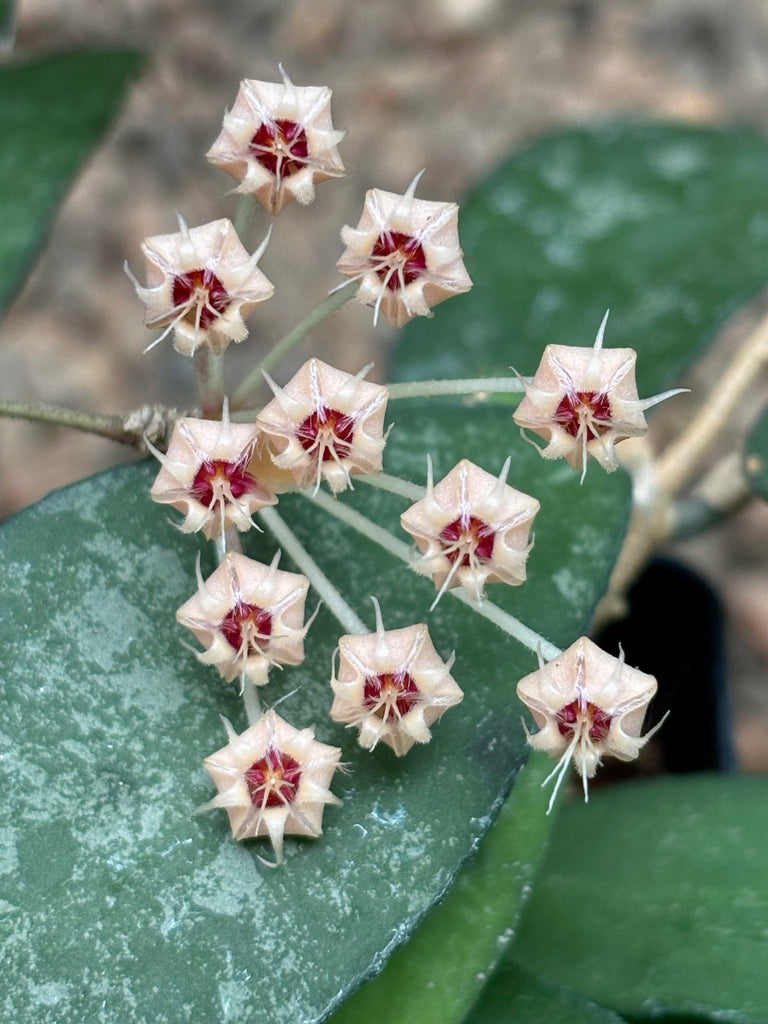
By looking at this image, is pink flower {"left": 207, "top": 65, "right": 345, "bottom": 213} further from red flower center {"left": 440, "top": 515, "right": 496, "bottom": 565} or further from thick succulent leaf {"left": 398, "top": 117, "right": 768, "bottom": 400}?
thick succulent leaf {"left": 398, "top": 117, "right": 768, "bottom": 400}

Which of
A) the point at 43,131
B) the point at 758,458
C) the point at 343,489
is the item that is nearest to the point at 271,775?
the point at 343,489

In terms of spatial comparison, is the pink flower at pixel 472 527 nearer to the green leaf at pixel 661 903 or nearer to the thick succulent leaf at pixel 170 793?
the thick succulent leaf at pixel 170 793

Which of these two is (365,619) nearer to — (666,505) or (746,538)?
(666,505)

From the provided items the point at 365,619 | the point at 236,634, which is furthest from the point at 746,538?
the point at 236,634

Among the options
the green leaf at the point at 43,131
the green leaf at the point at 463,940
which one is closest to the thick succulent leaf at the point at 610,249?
the green leaf at the point at 43,131

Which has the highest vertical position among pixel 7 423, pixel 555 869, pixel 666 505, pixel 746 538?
pixel 666 505
